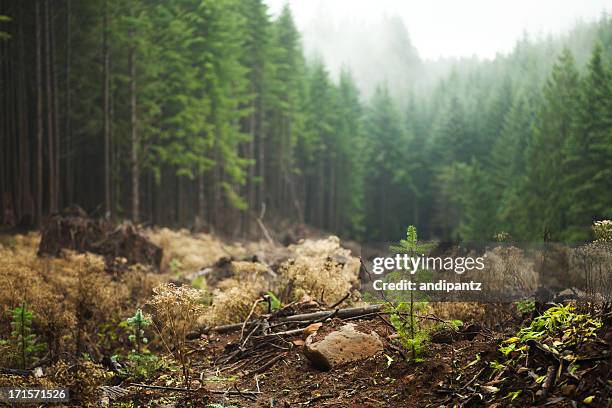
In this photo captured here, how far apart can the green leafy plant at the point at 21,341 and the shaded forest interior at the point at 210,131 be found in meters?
6.01

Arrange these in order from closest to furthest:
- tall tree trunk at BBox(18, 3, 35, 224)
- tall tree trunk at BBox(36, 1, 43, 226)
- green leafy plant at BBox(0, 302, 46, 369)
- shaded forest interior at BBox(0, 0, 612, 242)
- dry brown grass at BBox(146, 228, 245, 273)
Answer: green leafy plant at BBox(0, 302, 46, 369) < dry brown grass at BBox(146, 228, 245, 273) < tall tree trunk at BBox(36, 1, 43, 226) < tall tree trunk at BBox(18, 3, 35, 224) < shaded forest interior at BBox(0, 0, 612, 242)

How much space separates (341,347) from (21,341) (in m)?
4.01

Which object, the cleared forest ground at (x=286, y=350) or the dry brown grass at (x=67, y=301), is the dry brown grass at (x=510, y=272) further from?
the dry brown grass at (x=67, y=301)

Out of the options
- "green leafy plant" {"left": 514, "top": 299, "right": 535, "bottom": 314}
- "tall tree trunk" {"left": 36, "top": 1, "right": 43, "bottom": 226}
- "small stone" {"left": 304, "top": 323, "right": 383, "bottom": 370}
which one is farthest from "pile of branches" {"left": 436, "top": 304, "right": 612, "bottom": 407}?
"tall tree trunk" {"left": 36, "top": 1, "right": 43, "bottom": 226}

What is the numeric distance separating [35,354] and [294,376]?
387 cm

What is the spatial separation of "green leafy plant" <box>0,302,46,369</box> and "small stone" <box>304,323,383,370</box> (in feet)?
11.3

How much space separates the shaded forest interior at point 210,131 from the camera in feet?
63.4

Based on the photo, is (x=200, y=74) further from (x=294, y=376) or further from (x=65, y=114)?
(x=294, y=376)

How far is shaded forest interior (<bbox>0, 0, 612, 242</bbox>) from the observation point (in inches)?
761

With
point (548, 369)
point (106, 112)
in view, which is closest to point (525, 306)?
point (548, 369)

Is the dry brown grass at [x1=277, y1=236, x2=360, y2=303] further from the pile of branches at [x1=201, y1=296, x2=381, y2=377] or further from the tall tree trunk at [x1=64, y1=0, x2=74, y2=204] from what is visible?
the tall tree trunk at [x1=64, y1=0, x2=74, y2=204]

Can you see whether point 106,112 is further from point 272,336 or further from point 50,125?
point 272,336

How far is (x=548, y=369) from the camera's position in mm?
3588

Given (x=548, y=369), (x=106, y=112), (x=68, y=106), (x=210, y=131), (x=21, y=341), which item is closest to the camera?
(x=548, y=369)
